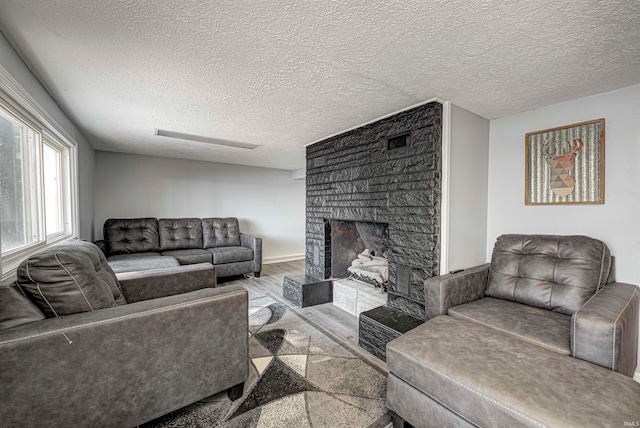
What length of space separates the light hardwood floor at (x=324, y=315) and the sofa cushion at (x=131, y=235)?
1207 millimetres

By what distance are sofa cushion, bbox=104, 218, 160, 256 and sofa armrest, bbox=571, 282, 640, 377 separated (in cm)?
458

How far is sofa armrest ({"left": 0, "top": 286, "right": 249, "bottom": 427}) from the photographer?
988 mm

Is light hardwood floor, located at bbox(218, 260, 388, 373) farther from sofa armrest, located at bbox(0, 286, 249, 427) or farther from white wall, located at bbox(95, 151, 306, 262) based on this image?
white wall, located at bbox(95, 151, 306, 262)

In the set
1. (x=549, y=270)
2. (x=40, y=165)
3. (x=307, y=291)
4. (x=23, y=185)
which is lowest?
(x=307, y=291)

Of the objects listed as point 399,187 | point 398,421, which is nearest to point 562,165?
point 399,187

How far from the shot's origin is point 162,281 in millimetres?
1974

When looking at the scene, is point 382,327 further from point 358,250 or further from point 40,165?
point 40,165

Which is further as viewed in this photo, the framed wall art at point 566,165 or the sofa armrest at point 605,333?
the framed wall art at point 566,165

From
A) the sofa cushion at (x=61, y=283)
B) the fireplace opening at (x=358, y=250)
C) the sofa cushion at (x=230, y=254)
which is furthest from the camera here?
the sofa cushion at (x=230, y=254)

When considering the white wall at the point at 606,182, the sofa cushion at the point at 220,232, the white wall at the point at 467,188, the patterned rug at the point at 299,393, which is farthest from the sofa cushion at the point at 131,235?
the white wall at the point at 606,182

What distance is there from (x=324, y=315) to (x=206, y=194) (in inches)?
128

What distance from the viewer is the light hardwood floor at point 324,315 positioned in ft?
6.94

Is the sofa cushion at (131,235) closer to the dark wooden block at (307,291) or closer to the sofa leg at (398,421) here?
the dark wooden block at (307,291)

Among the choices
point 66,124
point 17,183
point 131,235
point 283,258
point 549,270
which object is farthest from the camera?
point 283,258
